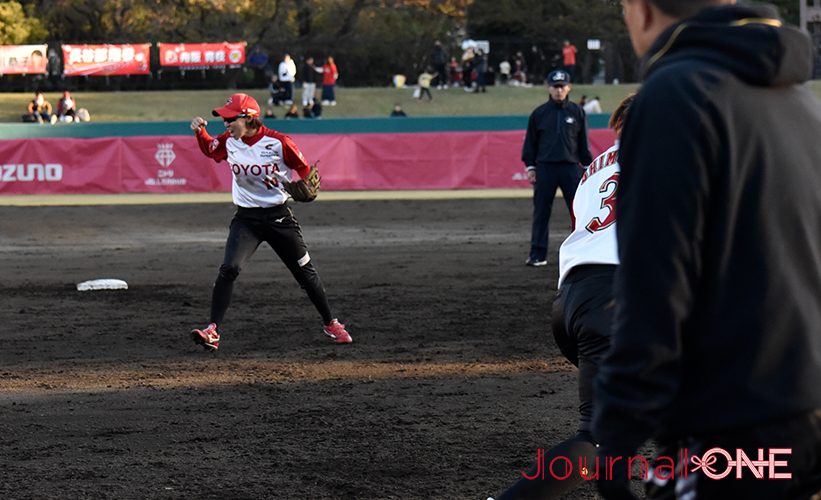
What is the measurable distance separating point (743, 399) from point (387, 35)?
56.1 metres

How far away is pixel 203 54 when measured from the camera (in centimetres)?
3938

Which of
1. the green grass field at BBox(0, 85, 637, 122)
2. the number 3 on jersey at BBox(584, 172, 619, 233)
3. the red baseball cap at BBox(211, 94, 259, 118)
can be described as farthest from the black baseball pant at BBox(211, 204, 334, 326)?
the green grass field at BBox(0, 85, 637, 122)

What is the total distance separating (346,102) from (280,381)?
33776 mm

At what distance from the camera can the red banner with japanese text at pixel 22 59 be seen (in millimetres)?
37000

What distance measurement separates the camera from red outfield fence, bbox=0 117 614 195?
22.2 metres

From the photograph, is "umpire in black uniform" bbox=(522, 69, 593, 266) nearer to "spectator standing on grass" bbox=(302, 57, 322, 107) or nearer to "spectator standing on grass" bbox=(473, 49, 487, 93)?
"spectator standing on grass" bbox=(302, 57, 322, 107)

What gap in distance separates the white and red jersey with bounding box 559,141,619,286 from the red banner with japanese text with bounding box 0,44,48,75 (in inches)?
Answer: 1457

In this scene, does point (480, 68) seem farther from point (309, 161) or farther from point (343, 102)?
point (309, 161)

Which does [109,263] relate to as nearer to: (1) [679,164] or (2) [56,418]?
(2) [56,418]

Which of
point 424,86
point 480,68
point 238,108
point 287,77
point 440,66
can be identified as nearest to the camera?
point 238,108

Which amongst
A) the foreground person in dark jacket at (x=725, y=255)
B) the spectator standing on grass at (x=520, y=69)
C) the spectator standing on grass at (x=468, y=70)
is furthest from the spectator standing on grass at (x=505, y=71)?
the foreground person in dark jacket at (x=725, y=255)

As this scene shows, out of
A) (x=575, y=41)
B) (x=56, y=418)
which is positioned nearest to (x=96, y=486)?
(x=56, y=418)

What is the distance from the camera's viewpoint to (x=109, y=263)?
13.0 meters

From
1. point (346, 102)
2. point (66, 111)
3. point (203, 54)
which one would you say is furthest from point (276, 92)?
point (66, 111)
